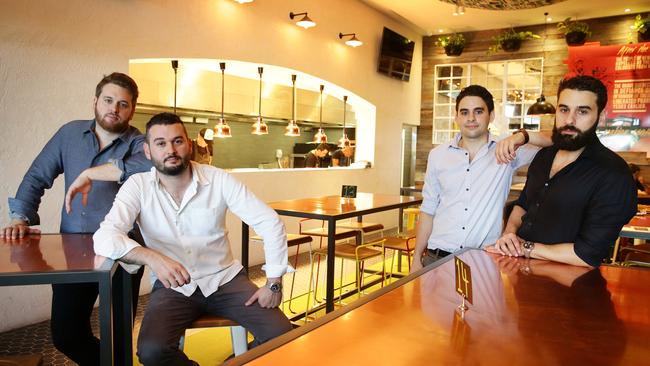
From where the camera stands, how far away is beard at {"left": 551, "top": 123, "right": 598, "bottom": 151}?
1.96 m

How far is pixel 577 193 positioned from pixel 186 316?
1665 millimetres

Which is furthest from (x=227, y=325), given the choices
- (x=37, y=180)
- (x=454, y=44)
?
(x=454, y=44)

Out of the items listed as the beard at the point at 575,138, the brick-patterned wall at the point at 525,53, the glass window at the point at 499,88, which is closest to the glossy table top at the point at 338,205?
the beard at the point at 575,138

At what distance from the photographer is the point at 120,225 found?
213cm

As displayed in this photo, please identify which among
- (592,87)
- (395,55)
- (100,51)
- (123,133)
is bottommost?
(123,133)

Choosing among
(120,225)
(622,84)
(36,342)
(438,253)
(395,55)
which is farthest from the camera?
(395,55)

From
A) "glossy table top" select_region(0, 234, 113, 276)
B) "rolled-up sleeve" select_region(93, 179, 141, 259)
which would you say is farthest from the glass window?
"glossy table top" select_region(0, 234, 113, 276)

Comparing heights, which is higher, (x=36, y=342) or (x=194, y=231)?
(x=194, y=231)

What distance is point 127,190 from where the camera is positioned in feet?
7.45

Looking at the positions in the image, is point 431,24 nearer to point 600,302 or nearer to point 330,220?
point 330,220

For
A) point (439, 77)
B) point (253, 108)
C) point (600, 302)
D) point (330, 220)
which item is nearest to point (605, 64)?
point (439, 77)

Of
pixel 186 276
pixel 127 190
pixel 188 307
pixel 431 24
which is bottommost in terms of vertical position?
pixel 188 307

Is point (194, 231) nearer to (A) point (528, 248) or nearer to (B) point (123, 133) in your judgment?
(B) point (123, 133)

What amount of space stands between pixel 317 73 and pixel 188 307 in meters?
5.58
